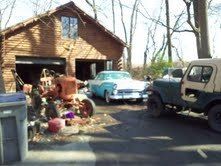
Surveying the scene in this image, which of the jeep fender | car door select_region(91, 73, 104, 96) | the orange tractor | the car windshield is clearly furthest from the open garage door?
the jeep fender

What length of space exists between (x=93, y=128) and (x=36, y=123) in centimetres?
202

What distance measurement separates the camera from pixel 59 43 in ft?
86.6

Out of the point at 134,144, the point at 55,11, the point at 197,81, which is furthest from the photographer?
the point at 55,11

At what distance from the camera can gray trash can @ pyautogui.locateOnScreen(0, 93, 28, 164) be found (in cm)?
876

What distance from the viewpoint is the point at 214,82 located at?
1255 cm

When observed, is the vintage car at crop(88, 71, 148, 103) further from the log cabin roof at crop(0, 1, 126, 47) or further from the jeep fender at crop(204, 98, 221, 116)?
the jeep fender at crop(204, 98, 221, 116)

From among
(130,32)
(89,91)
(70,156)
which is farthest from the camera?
(130,32)

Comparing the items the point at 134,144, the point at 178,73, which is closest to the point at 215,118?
the point at 178,73

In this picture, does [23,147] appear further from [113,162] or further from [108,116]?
[108,116]

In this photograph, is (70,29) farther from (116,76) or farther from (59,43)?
(116,76)

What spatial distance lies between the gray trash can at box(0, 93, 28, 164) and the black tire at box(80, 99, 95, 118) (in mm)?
5674

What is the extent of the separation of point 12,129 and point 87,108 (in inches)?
240

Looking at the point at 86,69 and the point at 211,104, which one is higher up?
the point at 86,69

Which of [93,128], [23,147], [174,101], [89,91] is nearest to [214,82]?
[174,101]
